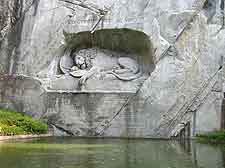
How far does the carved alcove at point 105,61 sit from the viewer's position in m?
13.8

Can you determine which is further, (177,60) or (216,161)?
(177,60)

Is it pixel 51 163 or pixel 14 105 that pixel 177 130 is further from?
pixel 51 163

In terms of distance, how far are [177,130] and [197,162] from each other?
6.21 m

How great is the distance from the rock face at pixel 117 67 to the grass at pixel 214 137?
1.89 ft

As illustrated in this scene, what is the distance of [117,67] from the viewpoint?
14.4m

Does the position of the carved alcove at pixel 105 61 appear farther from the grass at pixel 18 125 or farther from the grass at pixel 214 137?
the grass at pixel 214 137

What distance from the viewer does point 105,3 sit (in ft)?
45.5

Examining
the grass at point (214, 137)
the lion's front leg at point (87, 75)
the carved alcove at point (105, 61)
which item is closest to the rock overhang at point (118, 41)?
the carved alcove at point (105, 61)

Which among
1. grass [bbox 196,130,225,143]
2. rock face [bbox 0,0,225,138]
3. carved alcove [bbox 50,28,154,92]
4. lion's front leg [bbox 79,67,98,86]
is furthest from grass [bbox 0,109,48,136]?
grass [bbox 196,130,225,143]

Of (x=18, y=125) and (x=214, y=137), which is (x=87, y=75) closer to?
(x=18, y=125)

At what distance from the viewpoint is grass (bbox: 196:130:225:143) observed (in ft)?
38.4

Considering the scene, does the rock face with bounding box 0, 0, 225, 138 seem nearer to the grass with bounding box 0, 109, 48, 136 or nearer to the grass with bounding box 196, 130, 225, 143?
the grass with bounding box 196, 130, 225, 143

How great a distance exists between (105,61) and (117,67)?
58cm

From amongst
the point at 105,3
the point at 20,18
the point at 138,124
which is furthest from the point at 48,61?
the point at 138,124
